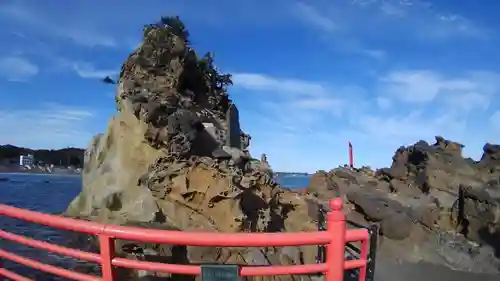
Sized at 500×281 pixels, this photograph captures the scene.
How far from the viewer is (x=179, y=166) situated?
12.6m

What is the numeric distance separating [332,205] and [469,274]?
15.6 meters

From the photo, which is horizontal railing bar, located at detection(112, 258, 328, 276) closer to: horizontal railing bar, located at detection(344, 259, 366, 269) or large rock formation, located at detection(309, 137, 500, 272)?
horizontal railing bar, located at detection(344, 259, 366, 269)

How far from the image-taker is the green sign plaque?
3357mm

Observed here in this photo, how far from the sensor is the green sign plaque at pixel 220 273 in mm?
3357

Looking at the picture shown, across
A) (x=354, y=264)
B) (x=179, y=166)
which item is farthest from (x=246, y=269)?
(x=179, y=166)

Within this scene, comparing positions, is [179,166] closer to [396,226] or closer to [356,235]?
[356,235]

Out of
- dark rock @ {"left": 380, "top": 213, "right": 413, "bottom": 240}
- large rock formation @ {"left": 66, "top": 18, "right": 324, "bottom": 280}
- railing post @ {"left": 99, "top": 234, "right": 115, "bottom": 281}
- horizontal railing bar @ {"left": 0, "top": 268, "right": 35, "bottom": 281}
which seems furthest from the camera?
dark rock @ {"left": 380, "top": 213, "right": 413, "bottom": 240}

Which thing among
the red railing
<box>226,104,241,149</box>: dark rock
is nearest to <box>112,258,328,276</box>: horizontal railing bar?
the red railing

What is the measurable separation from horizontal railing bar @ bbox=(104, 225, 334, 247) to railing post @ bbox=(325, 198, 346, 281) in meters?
0.06

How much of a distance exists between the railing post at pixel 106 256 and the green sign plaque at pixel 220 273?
0.90 m

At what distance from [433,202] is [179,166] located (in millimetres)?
14431

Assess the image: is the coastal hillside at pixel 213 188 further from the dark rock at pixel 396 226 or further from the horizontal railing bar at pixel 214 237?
the horizontal railing bar at pixel 214 237

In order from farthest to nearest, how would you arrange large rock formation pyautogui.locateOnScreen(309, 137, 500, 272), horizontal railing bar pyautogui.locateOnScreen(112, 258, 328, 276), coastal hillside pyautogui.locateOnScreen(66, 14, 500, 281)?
large rock formation pyautogui.locateOnScreen(309, 137, 500, 272) < coastal hillside pyautogui.locateOnScreen(66, 14, 500, 281) < horizontal railing bar pyautogui.locateOnScreen(112, 258, 328, 276)

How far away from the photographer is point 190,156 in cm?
1337
